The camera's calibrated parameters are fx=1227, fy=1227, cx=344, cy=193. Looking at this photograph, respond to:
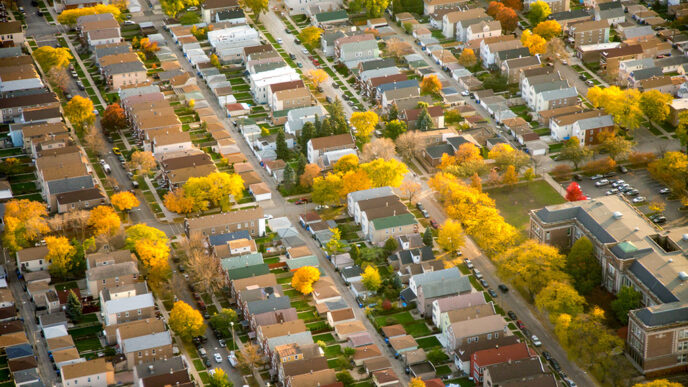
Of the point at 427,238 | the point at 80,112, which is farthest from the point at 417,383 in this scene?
the point at 80,112

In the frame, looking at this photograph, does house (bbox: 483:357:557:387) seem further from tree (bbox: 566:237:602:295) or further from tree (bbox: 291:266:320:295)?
tree (bbox: 291:266:320:295)

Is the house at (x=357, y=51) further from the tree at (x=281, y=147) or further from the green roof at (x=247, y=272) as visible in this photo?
the green roof at (x=247, y=272)

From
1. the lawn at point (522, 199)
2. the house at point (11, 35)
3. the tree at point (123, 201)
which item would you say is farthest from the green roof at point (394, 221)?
the house at point (11, 35)

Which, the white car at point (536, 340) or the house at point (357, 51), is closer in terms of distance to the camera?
the white car at point (536, 340)

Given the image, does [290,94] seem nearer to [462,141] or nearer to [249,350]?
[462,141]

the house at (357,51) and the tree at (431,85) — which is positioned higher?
the house at (357,51)

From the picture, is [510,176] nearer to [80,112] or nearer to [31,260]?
[31,260]

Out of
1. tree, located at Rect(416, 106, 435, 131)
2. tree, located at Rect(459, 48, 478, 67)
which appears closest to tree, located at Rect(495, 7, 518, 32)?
tree, located at Rect(459, 48, 478, 67)
